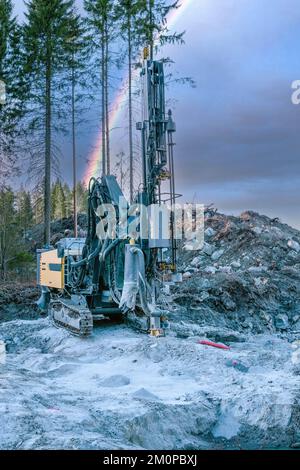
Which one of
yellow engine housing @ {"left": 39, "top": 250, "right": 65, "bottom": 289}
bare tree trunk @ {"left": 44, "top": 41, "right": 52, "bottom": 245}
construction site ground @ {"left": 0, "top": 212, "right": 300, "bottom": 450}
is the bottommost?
construction site ground @ {"left": 0, "top": 212, "right": 300, "bottom": 450}

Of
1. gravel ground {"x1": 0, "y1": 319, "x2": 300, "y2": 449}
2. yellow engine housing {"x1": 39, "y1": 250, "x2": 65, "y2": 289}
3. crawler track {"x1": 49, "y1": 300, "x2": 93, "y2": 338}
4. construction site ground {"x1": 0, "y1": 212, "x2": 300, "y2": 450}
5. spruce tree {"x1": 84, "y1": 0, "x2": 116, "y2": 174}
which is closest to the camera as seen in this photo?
gravel ground {"x1": 0, "y1": 319, "x2": 300, "y2": 449}

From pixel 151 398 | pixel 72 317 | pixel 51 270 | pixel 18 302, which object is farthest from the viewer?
pixel 18 302

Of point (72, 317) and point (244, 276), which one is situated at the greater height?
point (244, 276)

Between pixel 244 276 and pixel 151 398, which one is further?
pixel 244 276

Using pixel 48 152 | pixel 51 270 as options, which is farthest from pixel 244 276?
pixel 48 152

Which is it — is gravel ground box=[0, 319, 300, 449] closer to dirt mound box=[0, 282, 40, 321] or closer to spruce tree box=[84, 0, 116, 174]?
dirt mound box=[0, 282, 40, 321]

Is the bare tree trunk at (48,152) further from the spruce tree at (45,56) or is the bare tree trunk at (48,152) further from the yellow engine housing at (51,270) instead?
the yellow engine housing at (51,270)

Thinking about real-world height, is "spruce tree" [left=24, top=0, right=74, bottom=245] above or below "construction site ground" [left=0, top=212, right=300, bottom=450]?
above

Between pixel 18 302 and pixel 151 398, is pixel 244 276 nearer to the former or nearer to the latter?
pixel 18 302

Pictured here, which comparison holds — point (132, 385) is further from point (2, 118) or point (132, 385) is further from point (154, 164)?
point (2, 118)

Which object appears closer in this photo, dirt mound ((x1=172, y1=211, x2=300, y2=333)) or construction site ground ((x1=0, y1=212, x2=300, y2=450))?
construction site ground ((x1=0, y1=212, x2=300, y2=450))

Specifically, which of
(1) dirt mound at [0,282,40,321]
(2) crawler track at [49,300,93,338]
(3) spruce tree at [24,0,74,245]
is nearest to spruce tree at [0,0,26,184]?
(3) spruce tree at [24,0,74,245]

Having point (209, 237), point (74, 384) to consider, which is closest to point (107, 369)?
point (74, 384)

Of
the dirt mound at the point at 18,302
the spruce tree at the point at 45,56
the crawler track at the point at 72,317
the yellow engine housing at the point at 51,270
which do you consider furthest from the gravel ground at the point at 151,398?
the spruce tree at the point at 45,56
